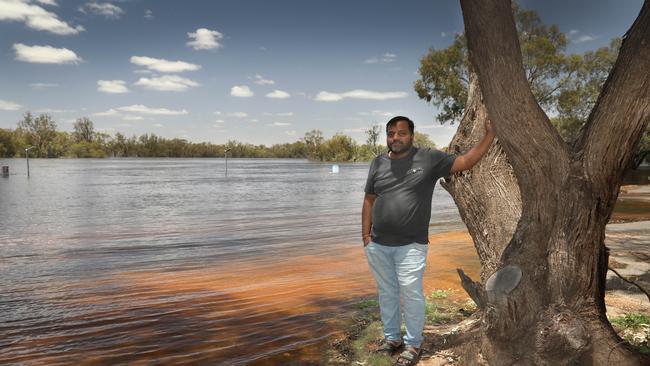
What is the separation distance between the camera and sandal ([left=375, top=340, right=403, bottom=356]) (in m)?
4.57

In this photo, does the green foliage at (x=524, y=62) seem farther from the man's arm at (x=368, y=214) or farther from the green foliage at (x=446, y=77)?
the man's arm at (x=368, y=214)

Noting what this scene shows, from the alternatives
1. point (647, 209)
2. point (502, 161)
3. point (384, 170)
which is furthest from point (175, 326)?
Answer: point (647, 209)

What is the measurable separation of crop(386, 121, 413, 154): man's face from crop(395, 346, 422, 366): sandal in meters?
1.78

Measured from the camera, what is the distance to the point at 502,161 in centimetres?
466

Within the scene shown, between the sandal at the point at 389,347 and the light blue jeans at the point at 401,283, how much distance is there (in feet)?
0.17

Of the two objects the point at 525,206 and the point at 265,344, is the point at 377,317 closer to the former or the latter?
the point at 265,344

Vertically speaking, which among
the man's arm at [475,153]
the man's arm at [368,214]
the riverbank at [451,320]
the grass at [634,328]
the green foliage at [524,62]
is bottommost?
the riverbank at [451,320]

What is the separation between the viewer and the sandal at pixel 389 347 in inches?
180

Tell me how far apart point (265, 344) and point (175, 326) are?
4.90 feet

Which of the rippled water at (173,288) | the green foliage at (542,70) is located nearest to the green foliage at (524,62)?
the green foliage at (542,70)

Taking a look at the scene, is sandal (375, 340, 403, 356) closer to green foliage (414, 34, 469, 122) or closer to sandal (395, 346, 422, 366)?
sandal (395, 346, 422, 366)

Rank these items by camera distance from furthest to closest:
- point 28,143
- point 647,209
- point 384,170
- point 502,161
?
point 28,143
point 647,209
point 502,161
point 384,170

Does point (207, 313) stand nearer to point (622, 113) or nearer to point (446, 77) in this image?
point (622, 113)

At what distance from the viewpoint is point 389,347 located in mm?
4590
